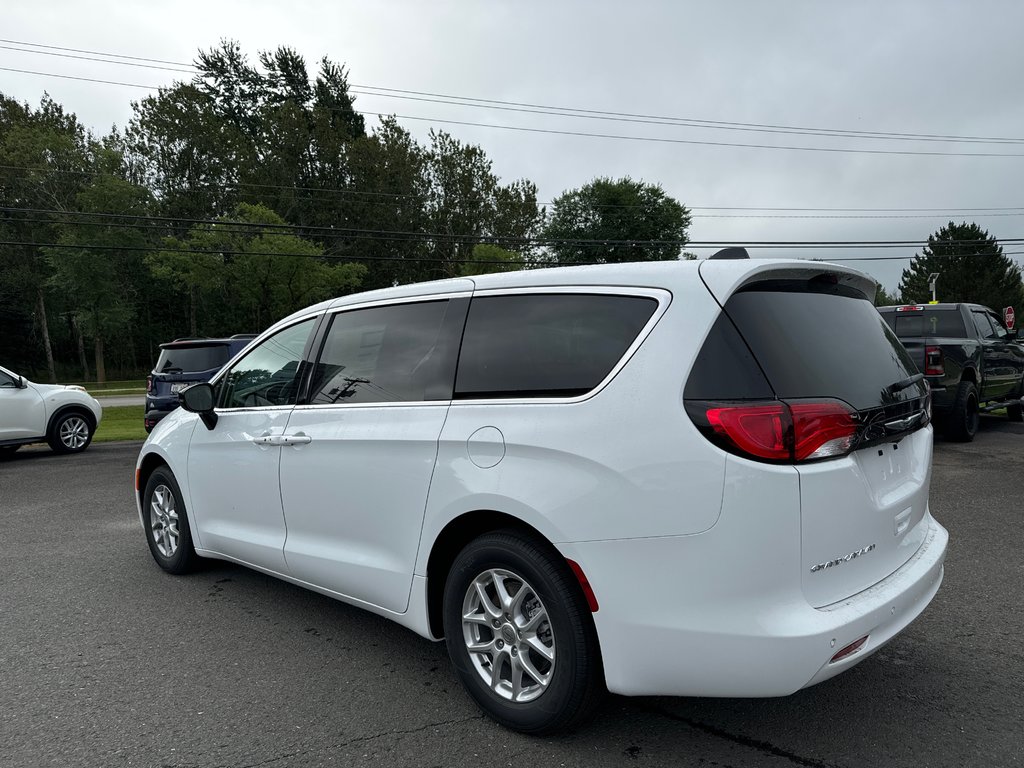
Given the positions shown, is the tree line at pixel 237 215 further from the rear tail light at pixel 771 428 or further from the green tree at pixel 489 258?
the rear tail light at pixel 771 428

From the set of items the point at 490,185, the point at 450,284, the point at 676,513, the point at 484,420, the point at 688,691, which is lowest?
the point at 688,691

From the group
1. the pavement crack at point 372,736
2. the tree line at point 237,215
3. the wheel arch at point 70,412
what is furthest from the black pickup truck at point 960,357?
the tree line at point 237,215

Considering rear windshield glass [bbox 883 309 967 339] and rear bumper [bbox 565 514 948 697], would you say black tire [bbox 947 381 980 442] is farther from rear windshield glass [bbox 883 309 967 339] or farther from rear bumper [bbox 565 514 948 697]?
rear bumper [bbox 565 514 948 697]

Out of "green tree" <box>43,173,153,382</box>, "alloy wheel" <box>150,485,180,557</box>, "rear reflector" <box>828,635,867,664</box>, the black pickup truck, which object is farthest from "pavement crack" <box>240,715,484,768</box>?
"green tree" <box>43,173,153,382</box>

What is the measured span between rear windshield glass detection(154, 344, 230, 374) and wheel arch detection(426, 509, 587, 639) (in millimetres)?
9537

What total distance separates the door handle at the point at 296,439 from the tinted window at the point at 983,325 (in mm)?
11059

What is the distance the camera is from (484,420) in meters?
2.89

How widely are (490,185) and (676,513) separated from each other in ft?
199

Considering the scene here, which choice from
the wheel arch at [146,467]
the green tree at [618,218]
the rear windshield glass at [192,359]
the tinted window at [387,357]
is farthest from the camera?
the green tree at [618,218]

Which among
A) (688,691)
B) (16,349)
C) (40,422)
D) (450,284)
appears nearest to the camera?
(688,691)

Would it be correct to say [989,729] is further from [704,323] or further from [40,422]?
[40,422]

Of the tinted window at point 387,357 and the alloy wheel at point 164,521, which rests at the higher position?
the tinted window at point 387,357

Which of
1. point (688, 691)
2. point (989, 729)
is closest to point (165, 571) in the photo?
point (688, 691)

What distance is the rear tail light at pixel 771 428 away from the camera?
7.64 ft
